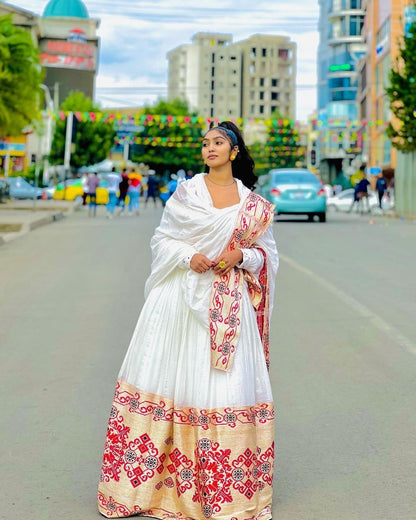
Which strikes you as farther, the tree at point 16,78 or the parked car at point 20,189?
the parked car at point 20,189

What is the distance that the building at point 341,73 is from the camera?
111 metres

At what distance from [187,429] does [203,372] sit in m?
0.24

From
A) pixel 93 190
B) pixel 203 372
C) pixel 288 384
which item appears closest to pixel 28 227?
pixel 93 190

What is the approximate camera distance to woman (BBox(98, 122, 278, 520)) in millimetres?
4164

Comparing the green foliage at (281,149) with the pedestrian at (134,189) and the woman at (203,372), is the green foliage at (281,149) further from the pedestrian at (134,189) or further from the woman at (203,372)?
the woman at (203,372)

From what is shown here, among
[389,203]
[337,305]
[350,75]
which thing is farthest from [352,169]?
[337,305]

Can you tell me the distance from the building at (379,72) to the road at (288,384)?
55.5 metres

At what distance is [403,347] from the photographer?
28.2 feet

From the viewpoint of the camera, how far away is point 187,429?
422 centimetres

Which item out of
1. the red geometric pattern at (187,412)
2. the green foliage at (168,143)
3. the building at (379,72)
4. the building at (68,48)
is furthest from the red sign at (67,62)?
the red geometric pattern at (187,412)

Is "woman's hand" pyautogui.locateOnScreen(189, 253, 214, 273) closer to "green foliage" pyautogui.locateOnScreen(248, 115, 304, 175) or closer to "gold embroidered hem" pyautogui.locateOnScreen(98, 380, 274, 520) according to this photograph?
"gold embroidered hem" pyautogui.locateOnScreen(98, 380, 274, 520)

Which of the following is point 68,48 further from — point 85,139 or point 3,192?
point 3,192

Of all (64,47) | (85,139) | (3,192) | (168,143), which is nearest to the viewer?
(3,192)

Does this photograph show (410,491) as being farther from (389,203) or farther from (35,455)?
(389,203)
